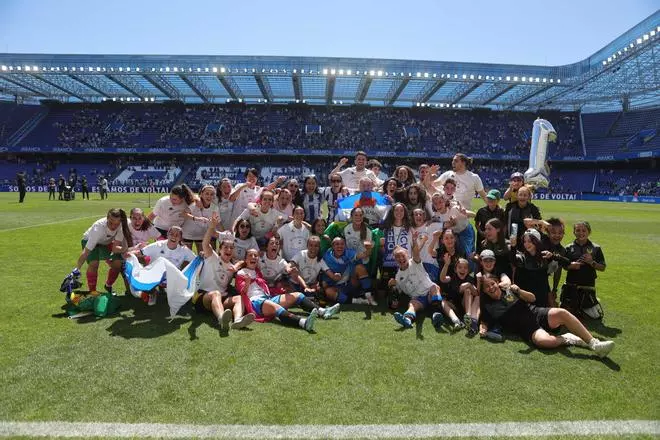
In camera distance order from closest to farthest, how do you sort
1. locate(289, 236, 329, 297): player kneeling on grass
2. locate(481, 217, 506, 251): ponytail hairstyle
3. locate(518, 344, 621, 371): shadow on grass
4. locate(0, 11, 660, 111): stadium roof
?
locate(518, 344, 621, 371): shadow on grass < locate(481, 217, 506, 251): ponytail hairstyle < locate(289, 236, 329, 297): player kneeling on grass < locate(0, 11, 660, 111): stadium roof

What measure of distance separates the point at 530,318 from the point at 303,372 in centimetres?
290

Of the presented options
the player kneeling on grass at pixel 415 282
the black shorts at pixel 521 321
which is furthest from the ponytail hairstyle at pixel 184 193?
the black shorts at pixel 521 321

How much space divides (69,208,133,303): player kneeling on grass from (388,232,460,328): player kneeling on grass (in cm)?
421

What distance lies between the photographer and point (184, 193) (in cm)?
729

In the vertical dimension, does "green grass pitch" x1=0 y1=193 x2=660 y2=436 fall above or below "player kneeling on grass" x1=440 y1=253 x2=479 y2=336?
below

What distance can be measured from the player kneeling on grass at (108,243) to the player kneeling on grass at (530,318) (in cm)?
537

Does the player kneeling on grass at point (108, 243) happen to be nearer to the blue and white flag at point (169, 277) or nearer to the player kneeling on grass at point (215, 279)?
the blue and white flag at point (169, 277)

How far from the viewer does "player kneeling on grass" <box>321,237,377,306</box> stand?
670 cm

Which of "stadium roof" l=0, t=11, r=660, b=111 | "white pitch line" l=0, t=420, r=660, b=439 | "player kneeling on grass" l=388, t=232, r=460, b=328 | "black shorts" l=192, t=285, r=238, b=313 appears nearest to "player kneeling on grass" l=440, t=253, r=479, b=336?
"player kneeling on grass" l=388, t=232, r=460, b=328

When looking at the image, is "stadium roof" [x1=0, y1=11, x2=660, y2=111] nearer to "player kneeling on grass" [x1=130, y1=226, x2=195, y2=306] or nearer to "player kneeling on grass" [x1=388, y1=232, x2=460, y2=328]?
"player kneeling on grass" [x1=130, y1=226, x2=195, y2=306]

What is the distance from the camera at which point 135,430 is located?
330cm

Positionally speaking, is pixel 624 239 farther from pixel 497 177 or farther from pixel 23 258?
pixel 497 177

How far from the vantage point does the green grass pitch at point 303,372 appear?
3623 millimetres

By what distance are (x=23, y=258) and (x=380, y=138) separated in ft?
157
